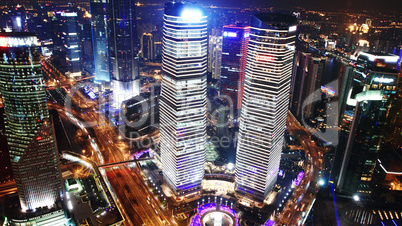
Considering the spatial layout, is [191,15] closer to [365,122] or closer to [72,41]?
[365,122]

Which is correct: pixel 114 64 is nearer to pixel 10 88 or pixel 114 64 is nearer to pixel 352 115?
pixel 10 88

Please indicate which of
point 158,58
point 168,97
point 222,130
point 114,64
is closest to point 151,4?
point 158,58

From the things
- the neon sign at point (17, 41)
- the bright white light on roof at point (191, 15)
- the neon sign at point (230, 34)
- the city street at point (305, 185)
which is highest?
the bright white light on roof at point (191, 15)

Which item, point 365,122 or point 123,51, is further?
Answer: point 123,51

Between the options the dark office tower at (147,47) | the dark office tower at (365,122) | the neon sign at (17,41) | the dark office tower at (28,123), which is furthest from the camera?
the dark office tower at (147,47)

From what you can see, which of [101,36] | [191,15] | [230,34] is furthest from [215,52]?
[191,15]

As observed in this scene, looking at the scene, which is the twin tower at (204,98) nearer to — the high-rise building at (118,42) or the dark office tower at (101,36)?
the high-rise building at (118,42)

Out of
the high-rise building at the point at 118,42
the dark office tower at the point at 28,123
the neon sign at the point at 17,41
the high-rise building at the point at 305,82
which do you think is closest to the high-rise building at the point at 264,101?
the dark office tower at the point at 28,123
